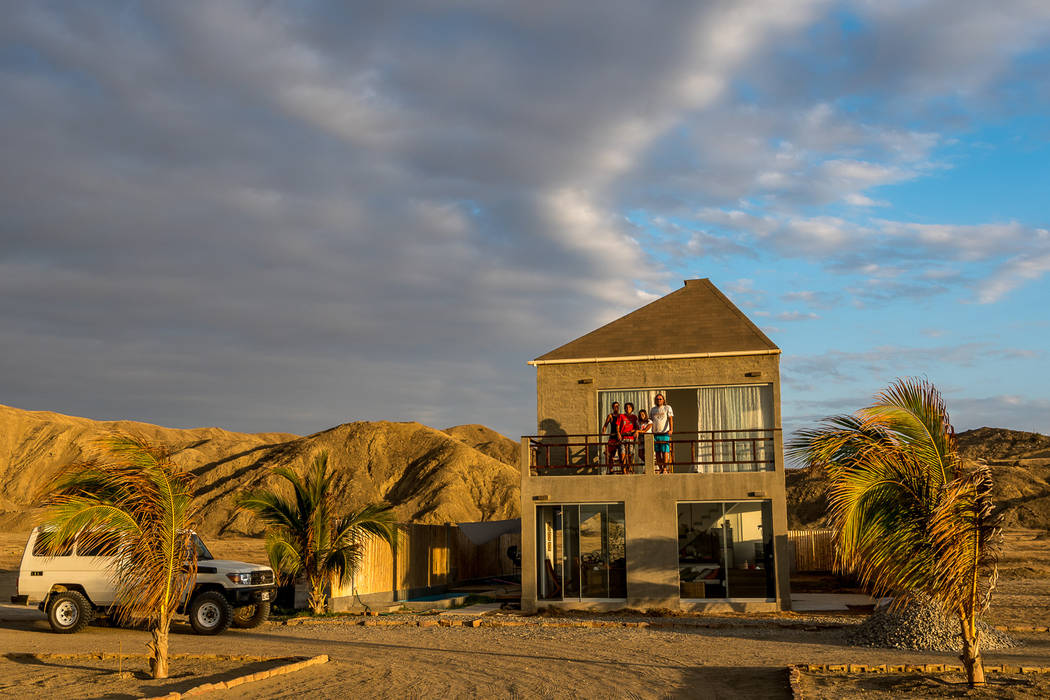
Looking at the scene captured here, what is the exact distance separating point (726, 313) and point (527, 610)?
876 cm

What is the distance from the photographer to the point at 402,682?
10.5 m

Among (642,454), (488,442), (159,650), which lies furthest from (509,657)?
(488,442)

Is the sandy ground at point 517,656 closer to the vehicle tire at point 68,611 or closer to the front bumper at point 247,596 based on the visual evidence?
the vehicle tire at point 68,611

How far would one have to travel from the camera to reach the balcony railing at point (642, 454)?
20.0 m

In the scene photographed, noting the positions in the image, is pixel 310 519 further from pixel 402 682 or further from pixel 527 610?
pixel 402 682

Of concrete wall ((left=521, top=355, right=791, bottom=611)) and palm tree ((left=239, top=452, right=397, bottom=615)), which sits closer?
concrete wall ((left=521, top=355, right=791, bottom=611))

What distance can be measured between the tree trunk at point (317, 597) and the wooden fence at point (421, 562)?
33 cm

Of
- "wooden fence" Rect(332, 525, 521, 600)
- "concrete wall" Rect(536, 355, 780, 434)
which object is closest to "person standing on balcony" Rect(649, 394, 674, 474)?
"concrete wall" Rect(536, 355, 780, 434)

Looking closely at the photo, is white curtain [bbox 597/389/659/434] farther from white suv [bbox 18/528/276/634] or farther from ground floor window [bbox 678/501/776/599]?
white suv [bbox 18/528/276/634]

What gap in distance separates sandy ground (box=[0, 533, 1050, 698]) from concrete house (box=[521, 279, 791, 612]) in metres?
2.94

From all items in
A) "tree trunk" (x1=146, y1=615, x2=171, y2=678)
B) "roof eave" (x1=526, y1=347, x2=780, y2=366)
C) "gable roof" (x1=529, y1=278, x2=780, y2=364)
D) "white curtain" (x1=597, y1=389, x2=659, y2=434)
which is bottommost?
"tree trunk" (x1=146, y1=615, x2=171, y2=678)

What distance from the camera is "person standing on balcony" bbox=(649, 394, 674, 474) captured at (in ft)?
65.2

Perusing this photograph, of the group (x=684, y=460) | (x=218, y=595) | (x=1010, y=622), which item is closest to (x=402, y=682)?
(x=218, y=595)

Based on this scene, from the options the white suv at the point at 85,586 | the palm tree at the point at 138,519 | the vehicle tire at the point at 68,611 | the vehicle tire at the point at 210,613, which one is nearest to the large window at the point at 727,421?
the white suv at the point at 85,586
